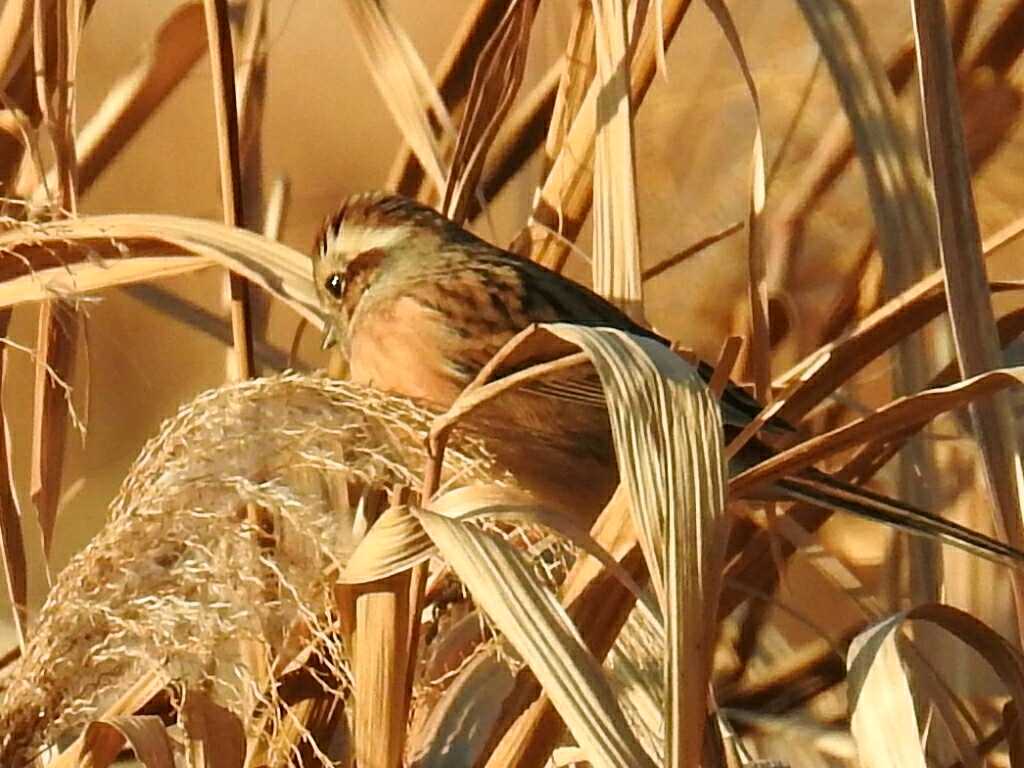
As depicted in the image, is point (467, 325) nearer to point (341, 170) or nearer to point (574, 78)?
point (574, 78)

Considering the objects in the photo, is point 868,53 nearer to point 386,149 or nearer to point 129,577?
point 129,577

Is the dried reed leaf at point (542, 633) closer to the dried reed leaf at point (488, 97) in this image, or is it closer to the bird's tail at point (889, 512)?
the bird's tail at point (889, 512)

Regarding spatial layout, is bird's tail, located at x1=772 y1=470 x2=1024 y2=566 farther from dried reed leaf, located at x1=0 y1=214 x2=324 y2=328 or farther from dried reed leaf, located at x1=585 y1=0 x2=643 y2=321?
dried reed leaf, located at x1=0 y1=214 x2=324 y2=328

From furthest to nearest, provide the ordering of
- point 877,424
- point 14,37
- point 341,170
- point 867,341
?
point 341,170 < point 14,37 < point 867,341 < point 877,424

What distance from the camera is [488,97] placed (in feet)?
4.08

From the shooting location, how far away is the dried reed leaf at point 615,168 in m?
1.08

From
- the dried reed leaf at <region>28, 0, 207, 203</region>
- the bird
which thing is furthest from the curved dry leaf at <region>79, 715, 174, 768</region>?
the dried reed leaf at <region>28, 0, 207, 203</region>

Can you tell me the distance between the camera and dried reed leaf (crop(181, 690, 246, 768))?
2.92 ft

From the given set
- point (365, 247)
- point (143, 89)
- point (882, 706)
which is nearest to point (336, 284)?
point (365, 247)

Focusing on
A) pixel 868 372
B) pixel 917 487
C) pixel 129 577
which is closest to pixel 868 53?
pixel 917 487

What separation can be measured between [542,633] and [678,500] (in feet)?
0.31

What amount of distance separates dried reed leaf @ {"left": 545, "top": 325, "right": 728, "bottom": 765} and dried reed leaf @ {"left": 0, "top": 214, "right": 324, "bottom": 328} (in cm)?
50

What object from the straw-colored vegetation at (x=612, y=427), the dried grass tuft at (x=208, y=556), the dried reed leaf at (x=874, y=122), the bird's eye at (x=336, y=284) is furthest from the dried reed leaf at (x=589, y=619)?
the bird's eye at (x=336, y=284)

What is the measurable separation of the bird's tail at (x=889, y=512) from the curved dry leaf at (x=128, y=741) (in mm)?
442
